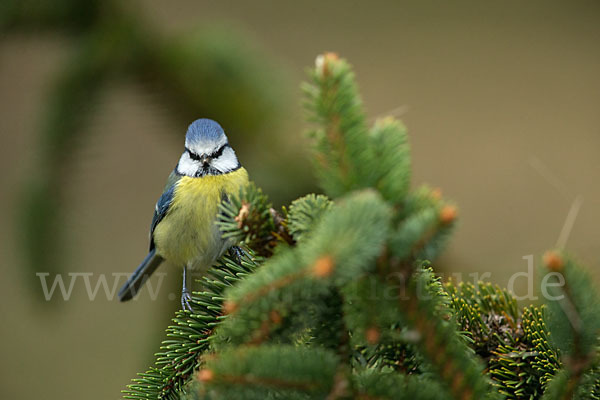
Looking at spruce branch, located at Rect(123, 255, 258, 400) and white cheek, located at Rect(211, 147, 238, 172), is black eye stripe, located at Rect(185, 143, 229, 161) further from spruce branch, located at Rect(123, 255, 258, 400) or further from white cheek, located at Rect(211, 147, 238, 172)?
spruce branch, located at Rect(123, 255, 258, 400)

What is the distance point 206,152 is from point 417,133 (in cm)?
177

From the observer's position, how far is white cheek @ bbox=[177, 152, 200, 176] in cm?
130

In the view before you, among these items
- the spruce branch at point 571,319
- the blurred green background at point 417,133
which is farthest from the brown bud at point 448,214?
the blurred green background at point 417,133

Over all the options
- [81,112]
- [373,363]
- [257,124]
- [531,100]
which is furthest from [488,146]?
[373,363]

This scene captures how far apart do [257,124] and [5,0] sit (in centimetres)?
59

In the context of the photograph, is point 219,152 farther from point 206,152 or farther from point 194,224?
point 194,224

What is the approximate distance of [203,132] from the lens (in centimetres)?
124

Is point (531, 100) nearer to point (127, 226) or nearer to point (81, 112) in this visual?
point (127, 226)

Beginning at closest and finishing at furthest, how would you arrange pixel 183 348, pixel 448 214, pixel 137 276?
1. pixel 448 214
2. pixel 183 348
3. pixel 137 276

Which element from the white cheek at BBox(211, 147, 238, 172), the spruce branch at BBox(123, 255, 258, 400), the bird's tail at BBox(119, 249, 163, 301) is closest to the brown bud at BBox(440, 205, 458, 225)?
the spruce branch at BBox(123, 255, 258, 400)

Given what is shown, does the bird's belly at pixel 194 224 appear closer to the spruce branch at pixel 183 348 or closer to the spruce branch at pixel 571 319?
the spruce branch at pixel 183 348

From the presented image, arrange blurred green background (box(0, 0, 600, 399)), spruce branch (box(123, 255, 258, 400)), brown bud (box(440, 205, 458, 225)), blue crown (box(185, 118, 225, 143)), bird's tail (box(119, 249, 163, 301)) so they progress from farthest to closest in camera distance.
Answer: blurred green background (box(0, 0, 600, 399)) → bird's tail (box(119, 249, 163, 301)) → blue crown (box(185, 118, 225, 143)) → spruce branch (box(123, 255, 258, 400)) → brown bud (box(440, 205, 458, 225))

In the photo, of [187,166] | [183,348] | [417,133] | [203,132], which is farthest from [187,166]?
[417,133]

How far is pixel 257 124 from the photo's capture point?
1337 millimetres
